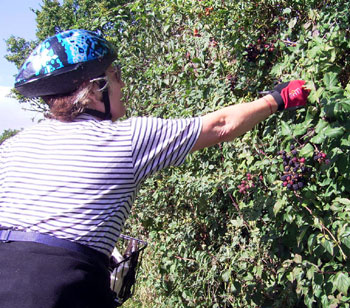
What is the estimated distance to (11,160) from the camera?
1837 millimetres

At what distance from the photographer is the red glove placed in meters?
2.05

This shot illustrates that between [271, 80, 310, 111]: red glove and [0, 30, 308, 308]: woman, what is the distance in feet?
0.61

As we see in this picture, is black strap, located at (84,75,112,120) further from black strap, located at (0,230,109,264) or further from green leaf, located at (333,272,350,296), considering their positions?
green leaf, located at (333,272,350,296)

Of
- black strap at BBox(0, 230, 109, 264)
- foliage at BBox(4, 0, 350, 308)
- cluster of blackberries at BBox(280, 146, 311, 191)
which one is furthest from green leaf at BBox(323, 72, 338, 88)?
black strap at BBox(0, 230, 109, 264)

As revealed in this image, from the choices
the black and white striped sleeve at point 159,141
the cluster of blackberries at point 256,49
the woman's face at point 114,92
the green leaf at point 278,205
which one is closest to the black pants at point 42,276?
the black and white striped sleeve at point 159,141

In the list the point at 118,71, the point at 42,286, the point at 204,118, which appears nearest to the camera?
the point at 42,286

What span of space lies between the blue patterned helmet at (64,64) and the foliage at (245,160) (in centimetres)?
98

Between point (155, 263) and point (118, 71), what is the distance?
92.8 inches

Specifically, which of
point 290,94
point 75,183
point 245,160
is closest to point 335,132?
point 290,94

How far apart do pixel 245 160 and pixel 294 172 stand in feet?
1.92

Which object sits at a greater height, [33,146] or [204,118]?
[33,146]

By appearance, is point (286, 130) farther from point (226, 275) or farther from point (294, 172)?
point (226, 275)

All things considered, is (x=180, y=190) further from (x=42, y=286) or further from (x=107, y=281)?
(x=42, y=286)

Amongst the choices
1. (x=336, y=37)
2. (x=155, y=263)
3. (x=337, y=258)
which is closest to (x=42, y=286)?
(x=337, y=258)
